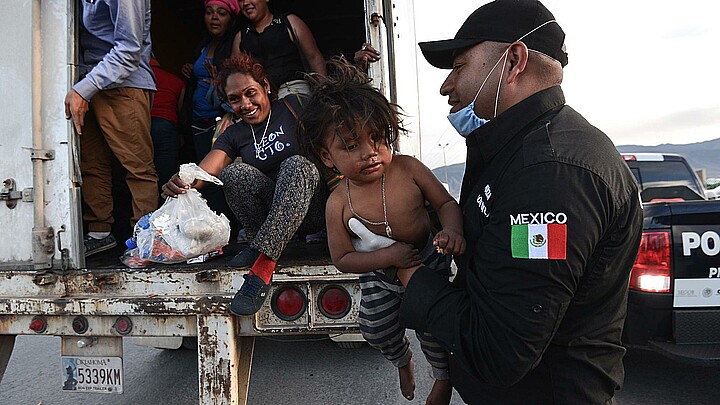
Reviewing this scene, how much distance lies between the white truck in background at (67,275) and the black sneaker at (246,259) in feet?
0.28

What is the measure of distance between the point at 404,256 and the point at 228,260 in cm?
156

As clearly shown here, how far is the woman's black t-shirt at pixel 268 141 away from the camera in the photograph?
277 centimetres

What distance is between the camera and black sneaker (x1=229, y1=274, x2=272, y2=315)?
203 centimetres

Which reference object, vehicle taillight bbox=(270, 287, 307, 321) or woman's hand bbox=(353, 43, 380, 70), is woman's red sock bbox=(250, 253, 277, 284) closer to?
vehicle taillight bbox=(270, 287, 307, 321)

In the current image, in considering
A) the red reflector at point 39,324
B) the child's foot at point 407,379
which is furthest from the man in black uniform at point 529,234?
the red reflector at point 39,324

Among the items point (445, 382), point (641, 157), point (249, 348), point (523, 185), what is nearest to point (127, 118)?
point (249, 348)

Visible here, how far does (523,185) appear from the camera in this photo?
1.01 m

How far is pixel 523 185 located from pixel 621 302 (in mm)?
409

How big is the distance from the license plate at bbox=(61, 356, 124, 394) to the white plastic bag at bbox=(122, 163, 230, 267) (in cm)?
48

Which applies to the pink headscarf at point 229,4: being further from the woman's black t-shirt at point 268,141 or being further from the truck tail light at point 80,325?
the truck tail light at point 80,325

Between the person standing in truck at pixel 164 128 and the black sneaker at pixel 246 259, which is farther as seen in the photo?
the person standing in truck at pixel 164 128

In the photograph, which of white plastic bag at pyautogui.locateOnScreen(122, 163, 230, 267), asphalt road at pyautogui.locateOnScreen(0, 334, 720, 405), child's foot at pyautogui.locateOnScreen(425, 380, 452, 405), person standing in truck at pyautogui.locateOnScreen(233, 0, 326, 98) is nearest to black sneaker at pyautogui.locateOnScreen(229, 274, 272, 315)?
white plastic bag at pyautogui.locateOnScreen(122, 163, 230, 267)

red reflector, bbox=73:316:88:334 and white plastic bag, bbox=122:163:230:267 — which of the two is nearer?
red reflector, bbox=73:316:88:334

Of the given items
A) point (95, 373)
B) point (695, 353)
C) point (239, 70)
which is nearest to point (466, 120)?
point (239, 70)
